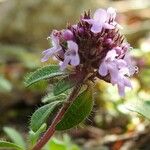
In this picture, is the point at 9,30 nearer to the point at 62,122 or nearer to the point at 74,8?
the point at 74,8

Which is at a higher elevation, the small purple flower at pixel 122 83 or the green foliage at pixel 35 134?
the green foliage at pixel 35 134

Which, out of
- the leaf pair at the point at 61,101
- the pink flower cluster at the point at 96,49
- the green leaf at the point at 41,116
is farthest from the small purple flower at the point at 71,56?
the green leaf at the point at 41,116

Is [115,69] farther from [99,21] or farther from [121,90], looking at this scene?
[99,21]

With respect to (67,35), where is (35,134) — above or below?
below

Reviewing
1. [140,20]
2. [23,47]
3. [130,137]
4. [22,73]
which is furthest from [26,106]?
[140,20]

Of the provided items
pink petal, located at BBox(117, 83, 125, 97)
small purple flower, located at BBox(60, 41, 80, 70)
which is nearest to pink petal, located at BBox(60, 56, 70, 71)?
small purple flower, located at BBox(60, 41, 80, 70)

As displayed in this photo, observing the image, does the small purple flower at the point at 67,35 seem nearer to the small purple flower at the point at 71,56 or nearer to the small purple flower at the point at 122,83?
the small purple flower at the point at 71,56

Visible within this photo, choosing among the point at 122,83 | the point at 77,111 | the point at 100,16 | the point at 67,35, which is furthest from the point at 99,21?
the point at 77,111
